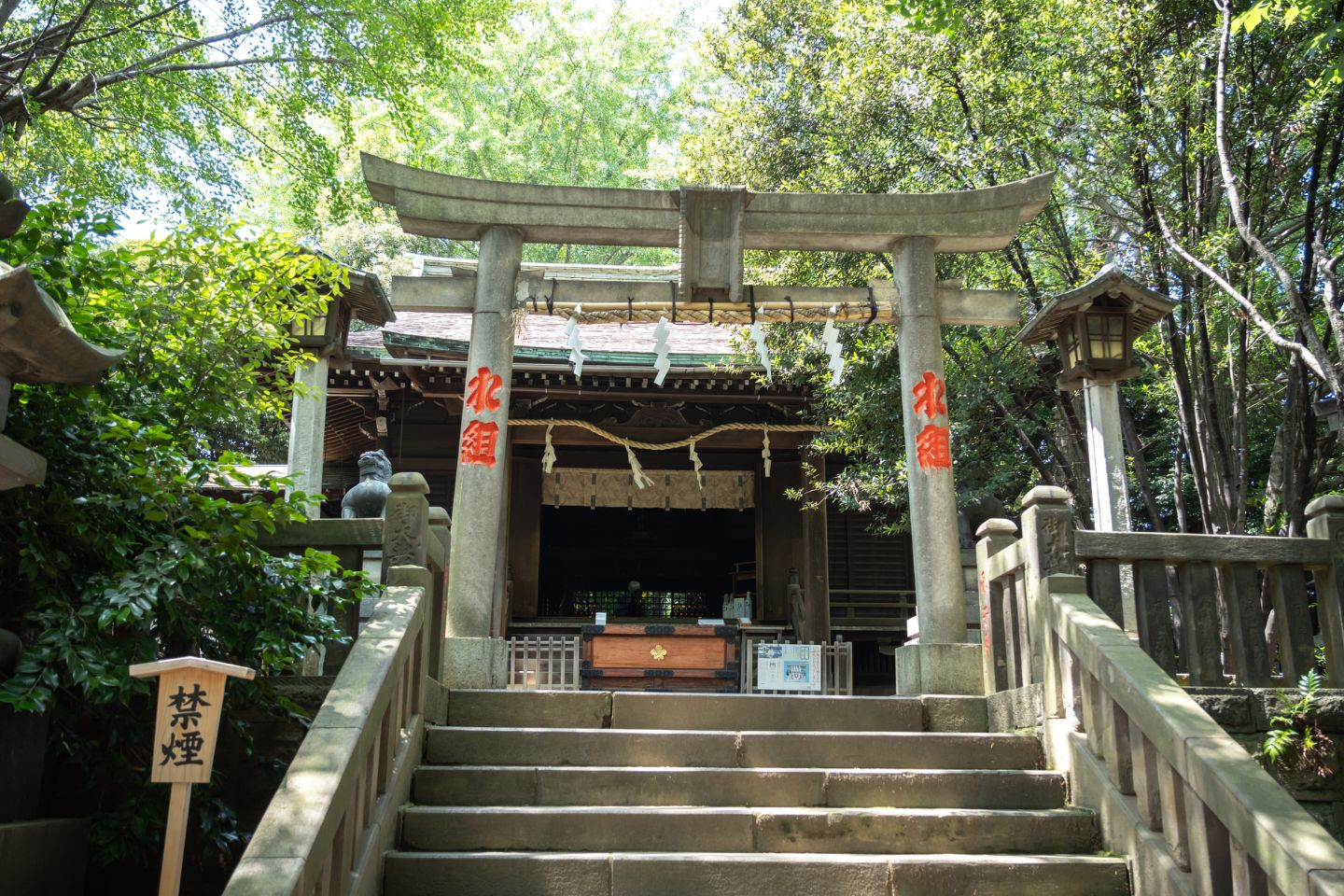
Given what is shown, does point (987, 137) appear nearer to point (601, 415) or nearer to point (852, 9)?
point (852, 9)

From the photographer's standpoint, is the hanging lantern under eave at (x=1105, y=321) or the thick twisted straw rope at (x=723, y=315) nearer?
the thick twisted straw rope at (x=723, y=315)

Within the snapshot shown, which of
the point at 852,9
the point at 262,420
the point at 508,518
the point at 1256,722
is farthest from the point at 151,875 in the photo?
the point at 262,420

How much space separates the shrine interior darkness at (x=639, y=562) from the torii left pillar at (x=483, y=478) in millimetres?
11355

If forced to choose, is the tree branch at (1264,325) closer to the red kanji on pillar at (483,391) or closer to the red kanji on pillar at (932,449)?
the red kanji on pillar at (932,449)

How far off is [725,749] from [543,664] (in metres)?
7.86

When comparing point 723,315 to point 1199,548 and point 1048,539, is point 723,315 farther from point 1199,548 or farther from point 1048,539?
point 1199,548

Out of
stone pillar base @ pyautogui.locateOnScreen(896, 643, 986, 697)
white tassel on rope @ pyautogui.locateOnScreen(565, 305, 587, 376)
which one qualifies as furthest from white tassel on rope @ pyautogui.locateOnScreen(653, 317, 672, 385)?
stone pillar base @ pyautogui.locateOnScreen(896, 643, 986, 697)

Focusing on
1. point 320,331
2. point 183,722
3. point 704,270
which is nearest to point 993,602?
point 704,270

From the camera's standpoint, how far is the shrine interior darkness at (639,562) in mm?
19750

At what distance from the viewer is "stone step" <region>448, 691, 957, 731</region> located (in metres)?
6.53

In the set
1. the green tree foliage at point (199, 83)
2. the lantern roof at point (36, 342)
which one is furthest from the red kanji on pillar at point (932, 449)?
the green tree foliage at point (199, 83)

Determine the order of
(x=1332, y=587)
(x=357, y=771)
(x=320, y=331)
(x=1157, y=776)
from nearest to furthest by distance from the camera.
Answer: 1. (x=357, y=771)
2. (x=1157, y=776)
3. (x=1332, y=587)
4. (x=320, y=331)

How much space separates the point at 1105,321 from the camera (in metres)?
9.28

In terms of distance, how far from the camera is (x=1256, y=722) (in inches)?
228
